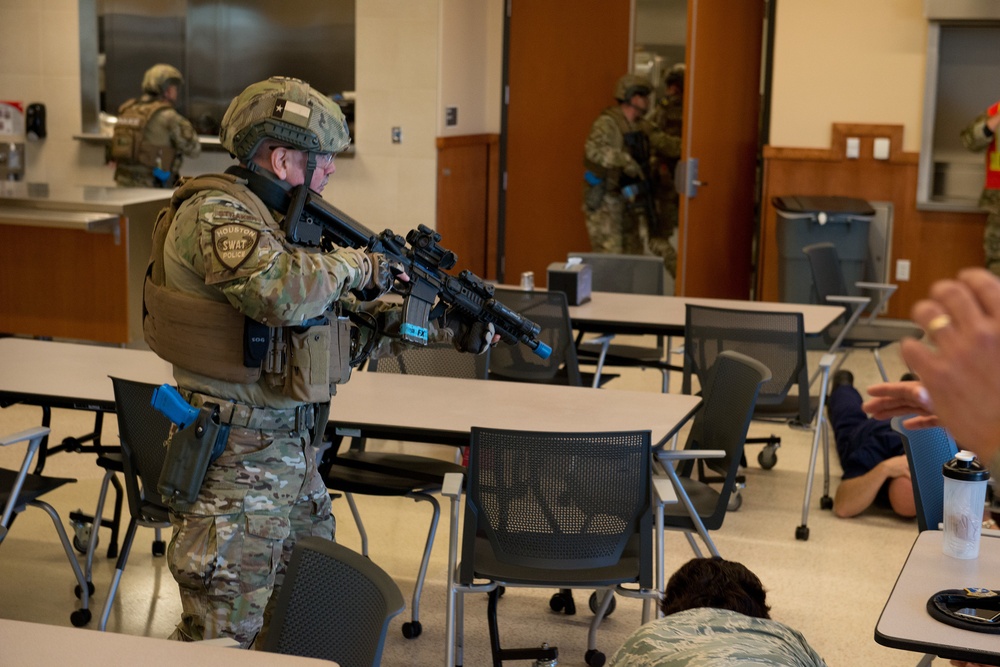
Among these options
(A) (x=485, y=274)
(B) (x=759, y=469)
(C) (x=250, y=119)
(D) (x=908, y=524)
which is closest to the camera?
(C) (x=250, y=119)

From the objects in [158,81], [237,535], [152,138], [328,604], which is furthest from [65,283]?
[328,604]

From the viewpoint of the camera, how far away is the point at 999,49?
8398mm

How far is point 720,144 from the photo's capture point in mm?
8344

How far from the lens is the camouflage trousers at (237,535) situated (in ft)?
9.21

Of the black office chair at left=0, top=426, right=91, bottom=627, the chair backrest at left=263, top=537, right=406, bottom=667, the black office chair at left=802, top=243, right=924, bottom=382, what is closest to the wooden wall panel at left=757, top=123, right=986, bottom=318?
the black office chair at left=802, top=243, right=924, bottom=382

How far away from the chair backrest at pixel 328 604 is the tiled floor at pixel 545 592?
1.48 m

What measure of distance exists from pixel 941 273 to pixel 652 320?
3.97 meters

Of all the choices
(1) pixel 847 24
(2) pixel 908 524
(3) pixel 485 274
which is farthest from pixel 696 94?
(2) pixel 908 524

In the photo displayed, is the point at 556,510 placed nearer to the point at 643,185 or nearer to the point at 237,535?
the point at 237,535

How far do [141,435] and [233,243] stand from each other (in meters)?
1.01

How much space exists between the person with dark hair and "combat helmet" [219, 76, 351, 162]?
1399 mm

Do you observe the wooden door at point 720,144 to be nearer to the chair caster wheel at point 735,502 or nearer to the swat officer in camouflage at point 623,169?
the swat officer in camouflage at point 623,169

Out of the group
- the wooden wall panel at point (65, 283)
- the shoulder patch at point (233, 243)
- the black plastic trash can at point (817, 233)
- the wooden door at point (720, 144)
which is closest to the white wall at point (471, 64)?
the wooden door at point (720, 144)

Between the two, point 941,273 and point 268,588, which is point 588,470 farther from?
point 941,273
